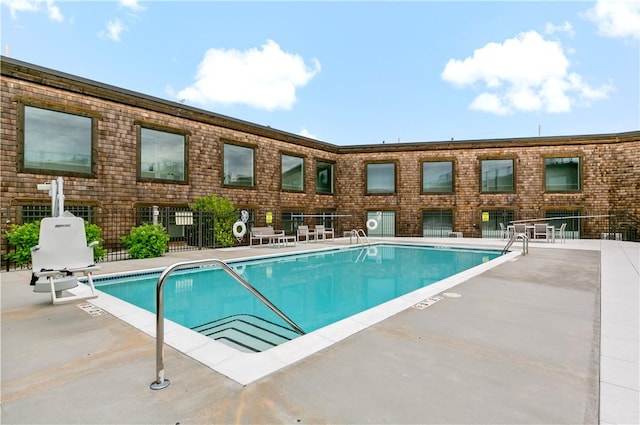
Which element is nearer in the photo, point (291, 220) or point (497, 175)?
point (291, 220)

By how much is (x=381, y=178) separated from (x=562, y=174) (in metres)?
10.8

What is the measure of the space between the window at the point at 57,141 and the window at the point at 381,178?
620 inches

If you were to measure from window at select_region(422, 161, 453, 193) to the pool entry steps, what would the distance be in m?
18.1

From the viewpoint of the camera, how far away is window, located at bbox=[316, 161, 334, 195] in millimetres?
21281

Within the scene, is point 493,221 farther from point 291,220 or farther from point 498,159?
point 291,220

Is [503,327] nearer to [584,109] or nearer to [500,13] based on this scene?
[500,13]

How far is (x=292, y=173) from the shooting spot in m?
19.6

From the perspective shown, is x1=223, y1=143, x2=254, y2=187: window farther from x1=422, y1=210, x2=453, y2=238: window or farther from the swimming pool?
x1=422, y1=210, x2=453, y2=238: window

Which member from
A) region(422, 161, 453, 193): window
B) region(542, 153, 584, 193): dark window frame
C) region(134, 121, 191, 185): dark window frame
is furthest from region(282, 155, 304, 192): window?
region(542, 153, 584, 193): dark window frame

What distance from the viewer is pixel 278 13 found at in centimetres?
1822

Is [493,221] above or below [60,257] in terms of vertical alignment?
above

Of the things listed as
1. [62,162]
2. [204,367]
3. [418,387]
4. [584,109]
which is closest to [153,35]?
[62,162]

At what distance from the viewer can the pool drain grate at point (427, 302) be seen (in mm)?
4830

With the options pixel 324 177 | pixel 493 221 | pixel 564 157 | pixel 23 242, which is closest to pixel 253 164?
pixel 324 177
